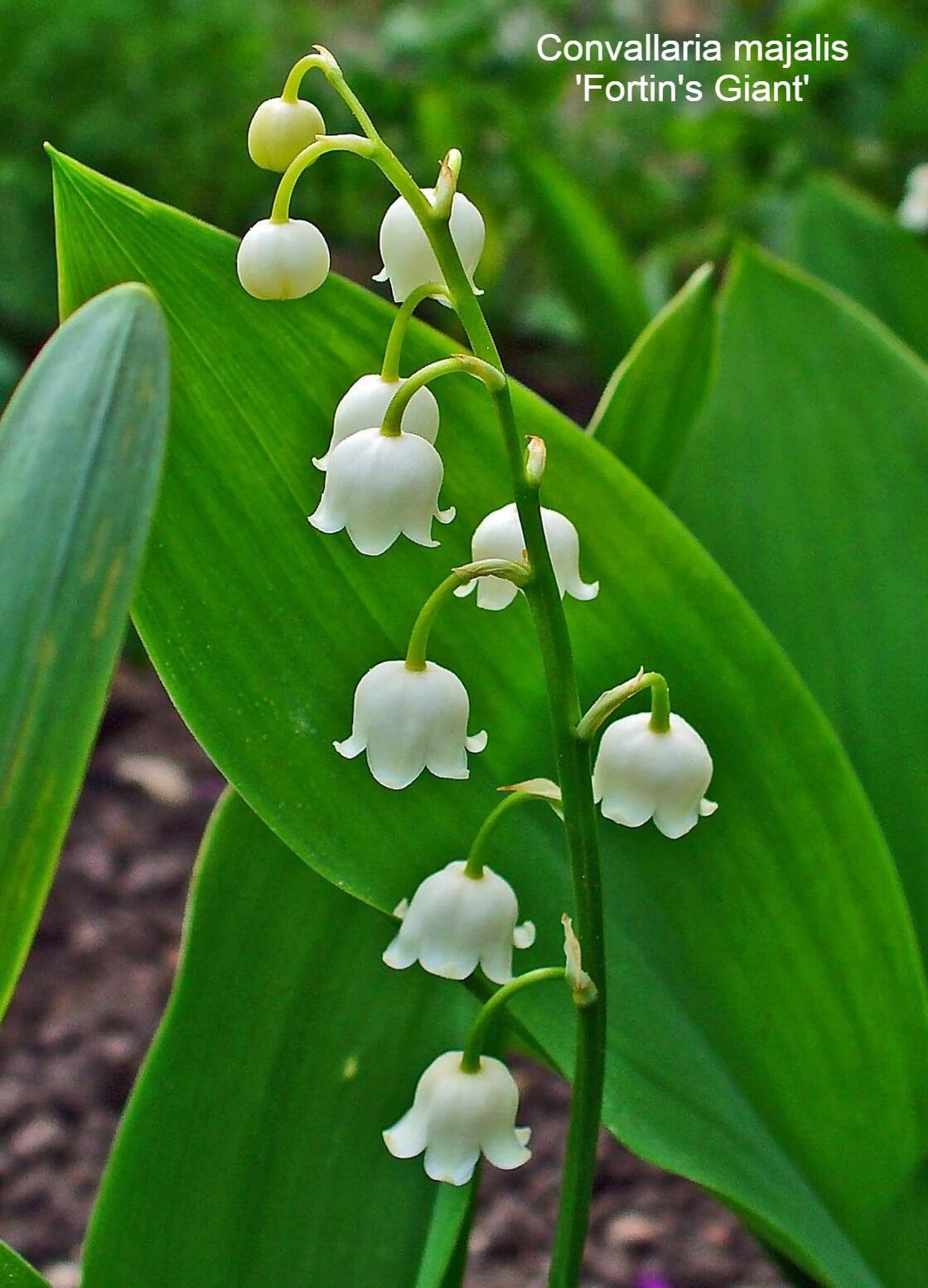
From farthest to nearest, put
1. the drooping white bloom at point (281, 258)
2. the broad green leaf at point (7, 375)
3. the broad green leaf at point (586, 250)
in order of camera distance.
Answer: the broad green leaf at point (586, 250)
the broad green leaf at point (7, 375)
the drooping white bloom at point (281, 258)

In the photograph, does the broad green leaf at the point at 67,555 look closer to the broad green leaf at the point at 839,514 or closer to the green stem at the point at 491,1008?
the green stem at the point at 491,1008

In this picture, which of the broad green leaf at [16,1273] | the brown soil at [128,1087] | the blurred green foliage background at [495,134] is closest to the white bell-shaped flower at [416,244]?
the broad green leaf at [16,1273]

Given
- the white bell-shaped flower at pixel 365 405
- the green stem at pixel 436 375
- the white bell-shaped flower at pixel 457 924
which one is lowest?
the white bell-shaped flower at pixel 457 924

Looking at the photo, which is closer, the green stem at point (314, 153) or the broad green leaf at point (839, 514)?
the green stem at point (314, 153)

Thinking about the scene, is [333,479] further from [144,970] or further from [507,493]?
[144,970]

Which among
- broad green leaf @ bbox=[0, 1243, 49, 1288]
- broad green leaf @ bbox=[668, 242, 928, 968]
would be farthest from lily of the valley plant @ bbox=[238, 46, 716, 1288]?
broad green leaf @ bbox=[668, 242, 928, 968]

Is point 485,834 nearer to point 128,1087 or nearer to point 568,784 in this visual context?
point 568,784
